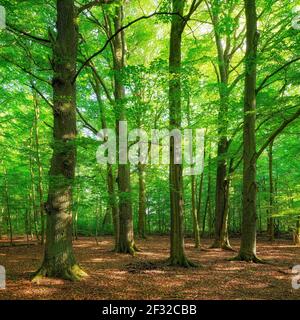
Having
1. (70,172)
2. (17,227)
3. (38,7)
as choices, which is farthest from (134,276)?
(17,227)

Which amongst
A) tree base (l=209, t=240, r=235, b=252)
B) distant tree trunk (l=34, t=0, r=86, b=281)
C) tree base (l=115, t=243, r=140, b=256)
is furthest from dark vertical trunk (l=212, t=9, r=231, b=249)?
distant tree trunk (l=34, t=0, r=86, b=281)

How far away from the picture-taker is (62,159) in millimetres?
7090

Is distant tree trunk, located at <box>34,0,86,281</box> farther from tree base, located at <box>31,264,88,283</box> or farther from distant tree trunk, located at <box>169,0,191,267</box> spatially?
distant tree trunk, located at <box>169,0,191,267</box>

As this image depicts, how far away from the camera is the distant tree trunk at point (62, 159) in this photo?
269 inches

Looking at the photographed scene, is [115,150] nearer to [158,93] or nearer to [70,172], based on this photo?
[158,93]

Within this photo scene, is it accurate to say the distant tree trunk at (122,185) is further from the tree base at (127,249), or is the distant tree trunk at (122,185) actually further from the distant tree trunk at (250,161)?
the distant tree trunk at (250,161)

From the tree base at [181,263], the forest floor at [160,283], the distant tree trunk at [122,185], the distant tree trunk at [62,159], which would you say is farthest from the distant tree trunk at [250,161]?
the distant tree trunk at [62,159]

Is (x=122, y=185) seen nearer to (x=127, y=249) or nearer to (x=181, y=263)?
(x=127, y=249)

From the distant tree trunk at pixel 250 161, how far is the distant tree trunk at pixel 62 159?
19.3ft

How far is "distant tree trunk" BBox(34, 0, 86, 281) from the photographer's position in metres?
6.84

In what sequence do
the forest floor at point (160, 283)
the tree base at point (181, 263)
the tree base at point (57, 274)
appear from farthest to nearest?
the tree base at point (181, 263) → the tree base at point (57, 274) → the forest floor at point (160, 283)

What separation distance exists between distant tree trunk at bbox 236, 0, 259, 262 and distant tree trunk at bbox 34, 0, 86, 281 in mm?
5887

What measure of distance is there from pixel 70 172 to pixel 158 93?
4624 millimetres

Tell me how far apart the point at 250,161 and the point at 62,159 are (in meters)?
6.57
